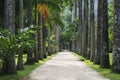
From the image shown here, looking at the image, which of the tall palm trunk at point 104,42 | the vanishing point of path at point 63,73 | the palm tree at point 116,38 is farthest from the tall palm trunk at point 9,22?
the tall palm trunk at point 104,42

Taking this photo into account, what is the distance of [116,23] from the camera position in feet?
68.1

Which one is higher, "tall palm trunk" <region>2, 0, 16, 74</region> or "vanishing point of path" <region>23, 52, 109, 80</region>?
"tall palm trunk" <region>2, 0, 16, 74</region>

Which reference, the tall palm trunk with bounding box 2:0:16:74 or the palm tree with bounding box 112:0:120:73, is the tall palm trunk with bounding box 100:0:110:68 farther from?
the tall palm trunk with bounding box 2:0:16:74

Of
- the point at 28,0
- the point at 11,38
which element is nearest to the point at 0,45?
the point at 11,38

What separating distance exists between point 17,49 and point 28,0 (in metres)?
14.2

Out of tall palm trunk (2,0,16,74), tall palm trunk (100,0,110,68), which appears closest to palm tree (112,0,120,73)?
tall palm trunk (100,0,110,68)

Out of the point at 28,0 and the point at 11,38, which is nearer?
the point at 11,38

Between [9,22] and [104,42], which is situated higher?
[9,22]

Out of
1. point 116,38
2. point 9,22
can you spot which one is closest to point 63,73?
point 116,38

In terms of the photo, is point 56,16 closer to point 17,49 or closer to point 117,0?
point 117,0

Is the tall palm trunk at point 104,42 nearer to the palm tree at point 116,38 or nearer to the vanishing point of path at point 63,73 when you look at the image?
the vanishing point of path at point 63,73

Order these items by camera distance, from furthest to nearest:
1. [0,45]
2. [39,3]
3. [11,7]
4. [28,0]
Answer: [39,3] → [28,0] → [11,7] → [0,45]

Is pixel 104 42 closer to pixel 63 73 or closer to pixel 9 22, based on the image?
pixel 63 73

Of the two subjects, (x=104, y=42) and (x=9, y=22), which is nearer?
(x=9, y=22)
